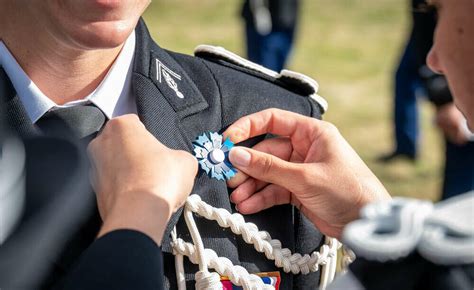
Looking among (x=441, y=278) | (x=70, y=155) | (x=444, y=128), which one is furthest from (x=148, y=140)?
(x=444, y=128)

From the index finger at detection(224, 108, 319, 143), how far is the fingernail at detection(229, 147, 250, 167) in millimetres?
52

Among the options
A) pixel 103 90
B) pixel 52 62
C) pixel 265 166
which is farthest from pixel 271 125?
pixel 52 62

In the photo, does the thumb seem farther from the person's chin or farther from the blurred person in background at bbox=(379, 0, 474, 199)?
the blurred person in background at bbox=(379, 0, 474, 199)

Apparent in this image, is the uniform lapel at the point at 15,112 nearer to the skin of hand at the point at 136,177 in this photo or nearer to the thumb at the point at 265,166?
the skin of hand at the point at 136,177

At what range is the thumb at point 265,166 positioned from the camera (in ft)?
6.97

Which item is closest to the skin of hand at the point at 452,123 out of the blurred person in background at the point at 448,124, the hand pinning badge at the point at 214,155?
the blurred person in background at the point at 448,124

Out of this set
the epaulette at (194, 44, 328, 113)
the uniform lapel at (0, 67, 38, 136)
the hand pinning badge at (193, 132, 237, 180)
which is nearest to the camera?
the uniform lapel at (0, 67, 38, 136)

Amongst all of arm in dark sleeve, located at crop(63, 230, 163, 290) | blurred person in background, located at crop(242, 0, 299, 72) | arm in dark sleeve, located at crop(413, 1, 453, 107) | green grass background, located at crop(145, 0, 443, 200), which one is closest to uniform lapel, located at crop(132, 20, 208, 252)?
arm in dark sleeve, located at crop(63, 230, 163, 290)

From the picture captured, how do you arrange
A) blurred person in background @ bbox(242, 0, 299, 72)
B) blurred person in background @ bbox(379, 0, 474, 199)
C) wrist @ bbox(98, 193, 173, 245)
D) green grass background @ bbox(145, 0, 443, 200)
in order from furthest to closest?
blurred person in background @ bbox(242, 0, 299, 72) → green grass background @ bbox(145, 0, 443, 200) → blurred person in background @ bbox(379, 0, 474, 199) → wrist @ bbox(98, 193, 173, 245)

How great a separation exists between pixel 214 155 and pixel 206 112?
14 cm

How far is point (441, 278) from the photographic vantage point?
4.73ft

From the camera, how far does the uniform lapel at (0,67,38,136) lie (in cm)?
206

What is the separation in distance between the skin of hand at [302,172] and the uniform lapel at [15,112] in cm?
41

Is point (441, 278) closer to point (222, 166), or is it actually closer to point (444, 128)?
point (222, 166)
